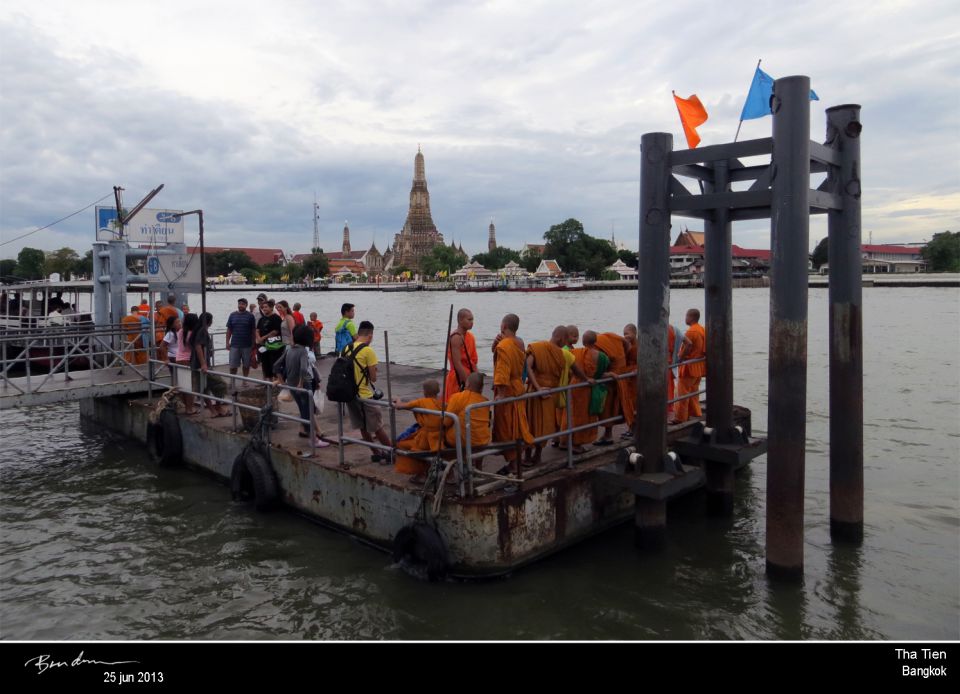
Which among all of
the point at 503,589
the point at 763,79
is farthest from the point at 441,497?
the point at 763,79

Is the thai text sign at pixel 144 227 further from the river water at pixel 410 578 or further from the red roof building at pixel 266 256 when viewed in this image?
the red roof building at pixel 266 256

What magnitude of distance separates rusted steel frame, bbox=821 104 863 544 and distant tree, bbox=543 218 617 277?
140498 mm

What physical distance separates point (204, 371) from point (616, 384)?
6.50m

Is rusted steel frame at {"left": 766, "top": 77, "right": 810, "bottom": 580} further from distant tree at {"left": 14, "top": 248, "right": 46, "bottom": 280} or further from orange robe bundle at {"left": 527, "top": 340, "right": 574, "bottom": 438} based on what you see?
distant tree at {"left": 14, "top": 248, "right": 46, "bottom": 280}

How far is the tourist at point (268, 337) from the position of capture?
492 inches

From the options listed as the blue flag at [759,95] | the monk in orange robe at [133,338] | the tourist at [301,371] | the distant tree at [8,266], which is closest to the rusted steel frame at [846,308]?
the blue flag at [759,95]

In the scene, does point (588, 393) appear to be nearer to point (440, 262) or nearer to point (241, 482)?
point (241, 482)

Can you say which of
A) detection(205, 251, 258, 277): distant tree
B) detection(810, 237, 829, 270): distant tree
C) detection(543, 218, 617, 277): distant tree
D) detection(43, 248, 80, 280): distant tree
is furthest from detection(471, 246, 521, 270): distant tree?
detection(43, 248, 80, 280): distant tree

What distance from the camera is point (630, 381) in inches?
368

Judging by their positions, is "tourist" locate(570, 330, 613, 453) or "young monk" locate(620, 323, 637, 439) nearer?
"tourist" locate(570, 330, 613, 453)

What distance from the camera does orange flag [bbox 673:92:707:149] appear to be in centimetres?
843

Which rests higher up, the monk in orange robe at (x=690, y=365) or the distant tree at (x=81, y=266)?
the distant tree at (x=81, y=266)

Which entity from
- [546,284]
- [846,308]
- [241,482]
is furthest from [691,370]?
[546,284]

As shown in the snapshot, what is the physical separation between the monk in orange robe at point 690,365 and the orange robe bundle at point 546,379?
8.65 ft
